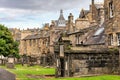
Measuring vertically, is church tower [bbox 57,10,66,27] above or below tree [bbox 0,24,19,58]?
above

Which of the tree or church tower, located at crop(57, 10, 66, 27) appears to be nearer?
the tree

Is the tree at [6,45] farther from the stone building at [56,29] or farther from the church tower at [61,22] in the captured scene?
the church tower at [61,22]

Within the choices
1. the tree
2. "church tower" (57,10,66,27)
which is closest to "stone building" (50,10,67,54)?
"church tower" (57,10,66,27)

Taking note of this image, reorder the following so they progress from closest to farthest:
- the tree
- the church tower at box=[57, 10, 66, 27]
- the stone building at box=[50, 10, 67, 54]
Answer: the stone building at box=[50, 10, 67, 54], the tree, the church tower at box=[57, 10, 66, 27]

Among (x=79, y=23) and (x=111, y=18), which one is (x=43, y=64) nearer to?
(x=79, y=23)

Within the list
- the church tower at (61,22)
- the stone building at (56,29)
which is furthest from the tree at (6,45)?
the church tower at (61,22)

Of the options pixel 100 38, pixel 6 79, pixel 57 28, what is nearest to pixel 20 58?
pixel 57 28

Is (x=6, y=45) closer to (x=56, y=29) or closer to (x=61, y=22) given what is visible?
(x=56, y=29)

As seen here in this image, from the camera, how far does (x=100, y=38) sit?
2211 inches

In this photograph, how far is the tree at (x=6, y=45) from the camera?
92.4 m

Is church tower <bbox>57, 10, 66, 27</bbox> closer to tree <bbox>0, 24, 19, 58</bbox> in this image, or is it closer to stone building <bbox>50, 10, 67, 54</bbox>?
stone building <bbox>50, 10, 67, 54</bbox>

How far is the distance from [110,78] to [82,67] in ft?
19.7

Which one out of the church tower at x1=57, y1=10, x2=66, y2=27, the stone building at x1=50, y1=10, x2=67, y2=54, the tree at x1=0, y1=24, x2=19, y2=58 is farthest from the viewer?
the church tower at x1=57, y1=10, x2=66, y2=27

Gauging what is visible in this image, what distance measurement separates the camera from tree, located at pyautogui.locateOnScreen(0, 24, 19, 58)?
9244cm
